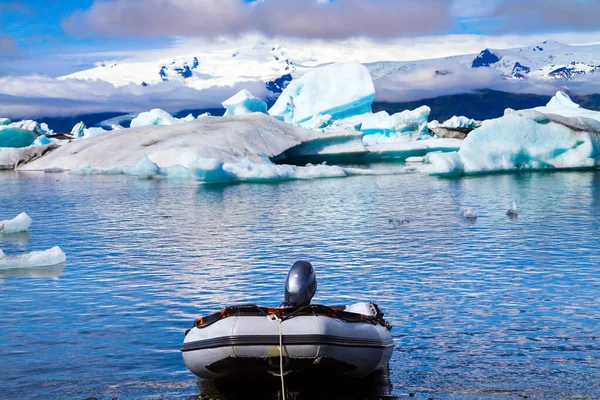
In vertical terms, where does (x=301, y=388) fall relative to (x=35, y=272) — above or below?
below

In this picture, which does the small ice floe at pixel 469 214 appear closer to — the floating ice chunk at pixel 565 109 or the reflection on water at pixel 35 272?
the reflection on water at pixel 35 272

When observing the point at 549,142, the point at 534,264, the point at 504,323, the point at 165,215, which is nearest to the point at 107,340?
the point at 504,323

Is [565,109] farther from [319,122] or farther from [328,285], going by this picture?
[328,285]

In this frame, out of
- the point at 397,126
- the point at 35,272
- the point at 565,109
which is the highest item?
the point at 565,109

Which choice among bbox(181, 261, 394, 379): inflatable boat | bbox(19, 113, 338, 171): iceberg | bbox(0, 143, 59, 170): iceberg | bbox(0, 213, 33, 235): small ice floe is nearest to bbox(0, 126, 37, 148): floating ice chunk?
bbox(0, 143, 59, 170): iceberg

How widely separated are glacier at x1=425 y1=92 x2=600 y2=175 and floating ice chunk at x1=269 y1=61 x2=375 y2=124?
25.0 meters

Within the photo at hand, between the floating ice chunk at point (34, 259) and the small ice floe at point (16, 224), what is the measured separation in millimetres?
4281

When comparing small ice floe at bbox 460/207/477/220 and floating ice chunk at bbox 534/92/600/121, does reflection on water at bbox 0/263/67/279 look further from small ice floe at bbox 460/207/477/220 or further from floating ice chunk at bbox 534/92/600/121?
floating ice chunk at bbox 534/92/600/121

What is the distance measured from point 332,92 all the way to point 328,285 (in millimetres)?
51338

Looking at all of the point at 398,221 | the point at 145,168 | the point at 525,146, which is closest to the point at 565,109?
the point at 525,146

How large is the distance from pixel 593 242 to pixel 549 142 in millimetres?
19193

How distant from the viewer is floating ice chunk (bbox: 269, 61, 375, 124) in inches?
2377

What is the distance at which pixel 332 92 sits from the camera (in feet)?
205

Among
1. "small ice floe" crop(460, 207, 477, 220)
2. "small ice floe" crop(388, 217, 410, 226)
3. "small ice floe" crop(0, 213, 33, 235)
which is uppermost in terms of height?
"small ice floe" crop(0, 213, 33, 235)
